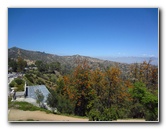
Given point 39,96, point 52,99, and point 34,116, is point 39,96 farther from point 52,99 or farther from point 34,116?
point 34,116

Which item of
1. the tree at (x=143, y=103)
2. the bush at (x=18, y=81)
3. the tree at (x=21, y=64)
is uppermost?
the tree at (x=21, y=64)

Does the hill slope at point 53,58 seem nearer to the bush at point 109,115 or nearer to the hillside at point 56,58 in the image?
the hillside at point 56,58

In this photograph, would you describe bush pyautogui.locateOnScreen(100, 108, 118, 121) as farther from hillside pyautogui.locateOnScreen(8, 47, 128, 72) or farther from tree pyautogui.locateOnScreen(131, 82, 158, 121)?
hillside pyautogui.locateOnScreen(8, 47, 128, 72)

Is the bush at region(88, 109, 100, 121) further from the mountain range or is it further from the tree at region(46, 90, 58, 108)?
the mountain range

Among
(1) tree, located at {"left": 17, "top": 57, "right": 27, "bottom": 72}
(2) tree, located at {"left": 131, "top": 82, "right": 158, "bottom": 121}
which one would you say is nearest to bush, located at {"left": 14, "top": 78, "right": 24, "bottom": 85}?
(1) tree, located at {"left": 17, "top": 57, "right": 27, "bottom": 72}

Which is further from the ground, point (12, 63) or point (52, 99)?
point (12, 63)

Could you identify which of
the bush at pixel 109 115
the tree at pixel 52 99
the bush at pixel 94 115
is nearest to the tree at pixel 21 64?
the tree at pixel 52 99

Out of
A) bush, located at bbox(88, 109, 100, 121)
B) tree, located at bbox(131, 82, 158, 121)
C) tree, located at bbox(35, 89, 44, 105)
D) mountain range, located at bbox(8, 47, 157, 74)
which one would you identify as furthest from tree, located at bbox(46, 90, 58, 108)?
tree, located at bbox(131, 82, 158, 121)

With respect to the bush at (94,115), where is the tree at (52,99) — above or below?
above

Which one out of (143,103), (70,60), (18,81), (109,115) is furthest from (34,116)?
(143,103)

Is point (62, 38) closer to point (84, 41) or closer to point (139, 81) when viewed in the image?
point (84, 41)

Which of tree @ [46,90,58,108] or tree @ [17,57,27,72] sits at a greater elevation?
tree @ [17,57,27,72]

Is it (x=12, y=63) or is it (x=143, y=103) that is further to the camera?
(x=143, y=103)

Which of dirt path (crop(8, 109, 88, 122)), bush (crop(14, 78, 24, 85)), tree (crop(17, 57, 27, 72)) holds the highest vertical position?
tree (crop(17, 57, 27, 72))
